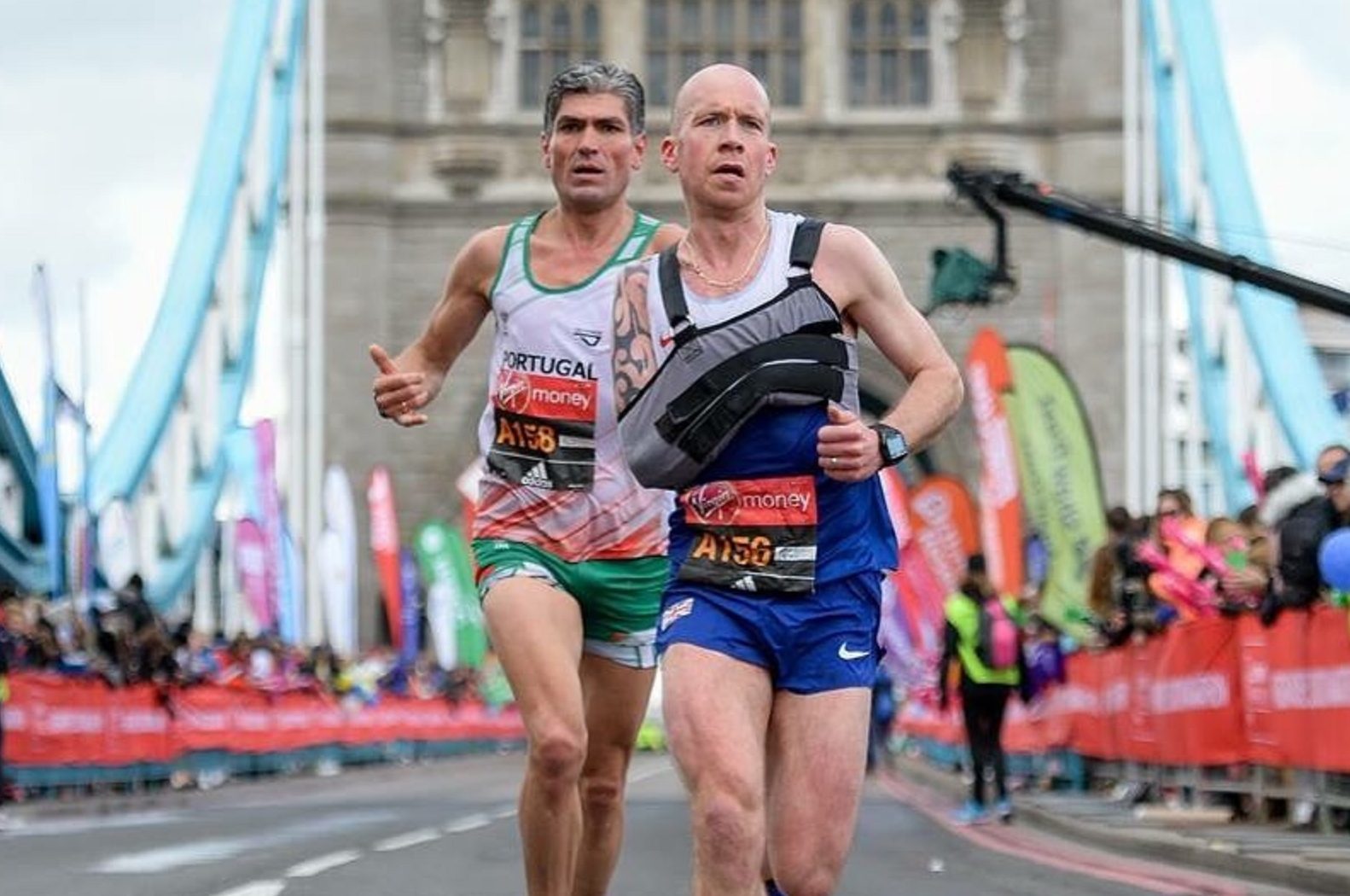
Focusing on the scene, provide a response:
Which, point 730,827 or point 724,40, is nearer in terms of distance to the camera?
point 730,827

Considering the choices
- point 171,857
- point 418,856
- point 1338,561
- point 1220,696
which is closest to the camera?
point 1338,561

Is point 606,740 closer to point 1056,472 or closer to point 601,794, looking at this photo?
point 601,794

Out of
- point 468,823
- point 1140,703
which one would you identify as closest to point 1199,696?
point 1140,703

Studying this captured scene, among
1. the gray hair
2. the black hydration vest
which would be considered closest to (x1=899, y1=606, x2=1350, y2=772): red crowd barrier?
the gray hair

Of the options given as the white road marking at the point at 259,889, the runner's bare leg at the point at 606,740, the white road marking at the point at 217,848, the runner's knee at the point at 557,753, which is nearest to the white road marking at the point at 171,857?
the white road marking at the point at 217,848

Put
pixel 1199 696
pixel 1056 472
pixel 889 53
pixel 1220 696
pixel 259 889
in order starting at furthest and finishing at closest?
pixel 889 53, pixel 1056 472, pixel 1199 696, pixel 1220 696, pixel 259 889

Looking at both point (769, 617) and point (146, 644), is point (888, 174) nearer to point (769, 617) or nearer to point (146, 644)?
point (146, 644)

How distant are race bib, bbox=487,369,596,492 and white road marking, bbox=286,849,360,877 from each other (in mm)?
4899

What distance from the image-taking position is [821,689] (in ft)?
24.4

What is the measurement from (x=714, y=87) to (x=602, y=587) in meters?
1.83

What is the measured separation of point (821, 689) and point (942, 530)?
29.1 meters

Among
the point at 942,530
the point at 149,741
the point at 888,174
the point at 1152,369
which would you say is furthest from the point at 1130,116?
the point at 149,741

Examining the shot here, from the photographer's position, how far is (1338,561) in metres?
14.0

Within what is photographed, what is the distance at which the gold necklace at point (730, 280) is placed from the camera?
7668 mm
